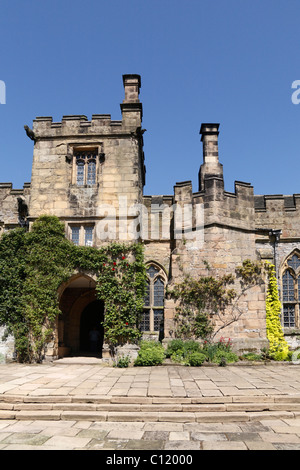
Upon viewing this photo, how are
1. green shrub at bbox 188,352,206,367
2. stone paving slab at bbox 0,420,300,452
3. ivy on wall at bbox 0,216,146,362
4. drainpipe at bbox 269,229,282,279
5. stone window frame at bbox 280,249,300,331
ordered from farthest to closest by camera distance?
drainpipe at bbox 269,229,282,279
stone window frame at bbox 280,249,300,331
ivy on wall at bbox 0,216,146,362
green shrub at bbox 188,352,206,367
stone paving slab at bbox 0,420,300,452

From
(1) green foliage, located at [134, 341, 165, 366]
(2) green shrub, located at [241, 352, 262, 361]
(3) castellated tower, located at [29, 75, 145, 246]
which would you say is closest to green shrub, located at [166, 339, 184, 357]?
(1) green foliage, located at [134, 341, 165, 366]

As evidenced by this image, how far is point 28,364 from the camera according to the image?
11906 millimetres

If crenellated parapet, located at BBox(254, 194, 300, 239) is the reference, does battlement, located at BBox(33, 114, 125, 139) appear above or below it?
above

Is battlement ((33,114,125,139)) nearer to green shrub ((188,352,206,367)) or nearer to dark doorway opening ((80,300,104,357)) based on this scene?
dark doorway opening ((80,300,104,357))

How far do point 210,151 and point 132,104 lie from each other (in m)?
3.59

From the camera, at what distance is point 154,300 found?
1434cm

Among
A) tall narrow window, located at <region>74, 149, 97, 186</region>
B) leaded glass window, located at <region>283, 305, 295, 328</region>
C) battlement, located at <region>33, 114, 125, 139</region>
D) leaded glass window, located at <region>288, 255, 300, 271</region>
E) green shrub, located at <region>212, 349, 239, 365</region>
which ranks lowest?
green shrub, located at <region>212, 349, 239, 365</region>

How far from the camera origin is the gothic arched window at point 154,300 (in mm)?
14125

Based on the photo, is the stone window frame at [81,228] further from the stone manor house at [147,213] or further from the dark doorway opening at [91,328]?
the dark doorway opening at [91,328]

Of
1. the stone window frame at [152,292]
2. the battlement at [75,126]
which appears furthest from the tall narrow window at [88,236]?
the battlement at [75,126]

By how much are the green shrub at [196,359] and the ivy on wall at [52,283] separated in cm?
202

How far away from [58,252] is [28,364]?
149 inches

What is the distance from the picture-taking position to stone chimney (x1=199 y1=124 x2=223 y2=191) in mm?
14492

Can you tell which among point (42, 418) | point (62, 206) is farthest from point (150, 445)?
Result: point (62, 206)
